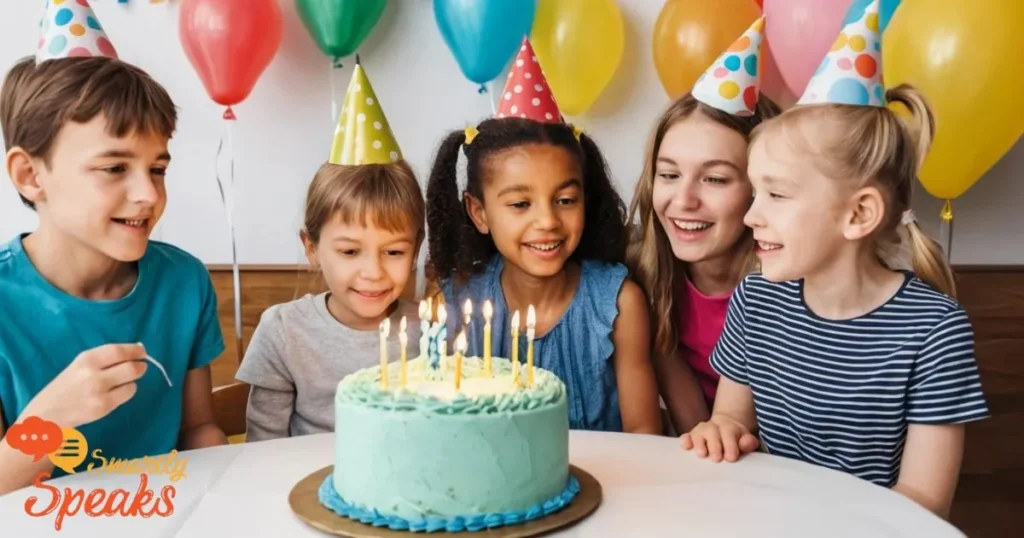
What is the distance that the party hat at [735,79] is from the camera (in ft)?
6.21

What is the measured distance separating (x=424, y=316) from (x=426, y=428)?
0.86 ft

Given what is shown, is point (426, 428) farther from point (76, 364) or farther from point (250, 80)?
point (250, 80)

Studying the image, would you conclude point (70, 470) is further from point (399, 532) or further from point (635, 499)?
point (635, 499)

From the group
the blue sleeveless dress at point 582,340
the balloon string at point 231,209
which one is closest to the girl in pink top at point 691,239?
the blue sleeveless dress at point 582,340

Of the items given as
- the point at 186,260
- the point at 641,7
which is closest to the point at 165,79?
the point at 186,260

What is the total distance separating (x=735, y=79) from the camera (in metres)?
1.89

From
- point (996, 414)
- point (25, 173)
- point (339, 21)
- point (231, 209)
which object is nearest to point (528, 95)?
point (339, 21)

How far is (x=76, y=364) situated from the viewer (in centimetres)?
132

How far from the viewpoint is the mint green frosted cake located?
1135mm

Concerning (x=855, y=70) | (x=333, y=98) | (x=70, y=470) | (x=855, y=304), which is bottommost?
(x=70, y=470)

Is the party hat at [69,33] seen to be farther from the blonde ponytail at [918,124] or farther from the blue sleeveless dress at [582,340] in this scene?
the blonde ponytail at [918,124]

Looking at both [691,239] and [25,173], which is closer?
[25,173]

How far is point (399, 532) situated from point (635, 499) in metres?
0.31

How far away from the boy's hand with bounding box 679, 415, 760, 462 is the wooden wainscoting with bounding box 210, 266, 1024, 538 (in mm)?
1490
